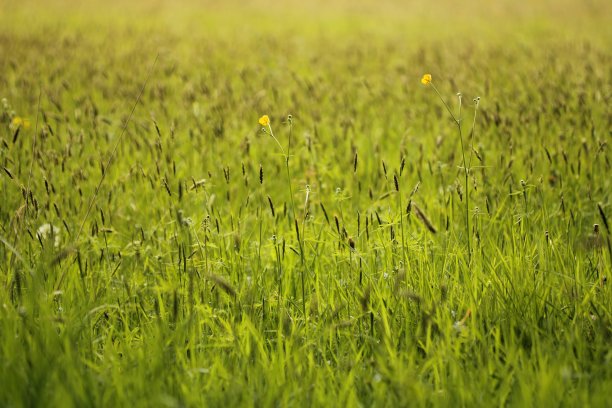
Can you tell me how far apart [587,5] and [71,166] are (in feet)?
51.5

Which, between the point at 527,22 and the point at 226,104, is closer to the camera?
the point at 226,104

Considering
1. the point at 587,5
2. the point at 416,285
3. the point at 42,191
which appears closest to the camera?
the point at 416,285

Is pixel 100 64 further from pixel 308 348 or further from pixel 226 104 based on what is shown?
pixel 308 348

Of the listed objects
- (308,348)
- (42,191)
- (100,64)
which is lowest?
(308,348)

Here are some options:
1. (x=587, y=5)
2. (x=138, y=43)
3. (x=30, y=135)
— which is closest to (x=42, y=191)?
(x=30, y=135)

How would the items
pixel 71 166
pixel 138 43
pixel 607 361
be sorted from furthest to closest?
1. pixel 138 43
2. pixel 71 166
3. pixel 607 361

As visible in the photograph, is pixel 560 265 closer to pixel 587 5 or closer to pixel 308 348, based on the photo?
pixel 308 348

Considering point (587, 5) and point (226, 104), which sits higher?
point (587, 5)

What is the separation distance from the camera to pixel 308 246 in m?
2.96

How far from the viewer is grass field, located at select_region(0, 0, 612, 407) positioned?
1989mm

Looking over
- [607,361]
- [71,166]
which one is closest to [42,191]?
[71,166]

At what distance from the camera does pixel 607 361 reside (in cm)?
198

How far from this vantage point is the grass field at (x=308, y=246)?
1989 millimetres

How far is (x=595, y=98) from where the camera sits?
17.8 ft
